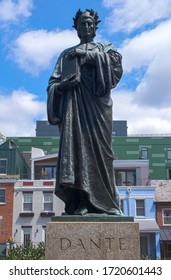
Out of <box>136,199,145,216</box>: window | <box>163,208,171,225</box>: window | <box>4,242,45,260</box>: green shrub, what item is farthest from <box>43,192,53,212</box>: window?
<box>4,242,45,260</box>: green shrub

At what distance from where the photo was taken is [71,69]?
7777mm

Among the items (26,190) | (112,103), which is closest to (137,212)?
(26,190)

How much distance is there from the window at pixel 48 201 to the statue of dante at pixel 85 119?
34.3 m

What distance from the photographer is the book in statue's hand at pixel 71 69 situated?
769 centimetres

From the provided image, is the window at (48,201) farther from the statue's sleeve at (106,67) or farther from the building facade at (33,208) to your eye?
the statue's sleeve at (106,67)

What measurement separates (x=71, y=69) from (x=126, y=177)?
3815 centimetres

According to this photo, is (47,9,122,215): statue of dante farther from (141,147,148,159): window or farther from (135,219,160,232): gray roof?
(141,147,148,159): window

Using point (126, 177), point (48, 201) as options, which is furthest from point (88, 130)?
point (126, 177)

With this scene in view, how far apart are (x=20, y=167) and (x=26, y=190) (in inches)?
314

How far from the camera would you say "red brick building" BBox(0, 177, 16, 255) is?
134 feet

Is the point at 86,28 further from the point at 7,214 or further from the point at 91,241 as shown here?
the point at 7,214

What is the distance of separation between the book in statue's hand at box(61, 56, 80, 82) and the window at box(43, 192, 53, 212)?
3454 centimetres

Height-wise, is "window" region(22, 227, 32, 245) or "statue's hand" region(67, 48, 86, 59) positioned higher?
"statue's hand" region(67, 48, 86, 59)
